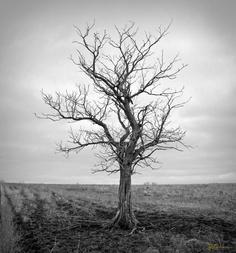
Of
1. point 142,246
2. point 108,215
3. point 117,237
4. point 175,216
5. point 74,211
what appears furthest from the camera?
point 74,211

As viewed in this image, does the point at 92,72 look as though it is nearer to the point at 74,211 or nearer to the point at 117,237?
Answer: the point at 117,237

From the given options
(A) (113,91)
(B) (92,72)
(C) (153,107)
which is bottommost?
(C) (153,107)

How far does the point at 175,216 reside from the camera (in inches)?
550

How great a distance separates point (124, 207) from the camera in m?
11.4

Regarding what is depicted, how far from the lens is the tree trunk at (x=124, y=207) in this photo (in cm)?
1132

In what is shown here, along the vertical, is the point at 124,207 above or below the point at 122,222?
above

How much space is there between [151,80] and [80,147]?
490 cm

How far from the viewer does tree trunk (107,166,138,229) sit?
11.3 meters

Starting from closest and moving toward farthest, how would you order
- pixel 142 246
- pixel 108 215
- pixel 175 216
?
pixel 142 246 → pixel 175 216 → pixel 108 215

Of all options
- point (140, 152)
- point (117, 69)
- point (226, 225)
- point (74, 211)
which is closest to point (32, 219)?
point (74, 211)

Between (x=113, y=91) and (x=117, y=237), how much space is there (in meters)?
6.60

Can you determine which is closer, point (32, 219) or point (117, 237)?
point (117, 237)

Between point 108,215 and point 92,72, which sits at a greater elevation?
point 92,72

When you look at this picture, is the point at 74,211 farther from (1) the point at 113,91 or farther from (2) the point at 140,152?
(1) the point at 113,91
